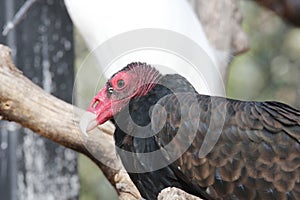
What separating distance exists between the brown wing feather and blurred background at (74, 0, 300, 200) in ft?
15.5

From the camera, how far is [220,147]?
84.2 inches

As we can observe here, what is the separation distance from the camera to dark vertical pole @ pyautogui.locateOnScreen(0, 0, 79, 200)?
3.20 meters

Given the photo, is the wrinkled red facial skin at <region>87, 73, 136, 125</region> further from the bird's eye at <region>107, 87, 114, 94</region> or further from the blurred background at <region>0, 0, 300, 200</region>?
the blurred background at <region>0, 0, 300, 200</region>

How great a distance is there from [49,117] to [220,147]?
2.21 ft

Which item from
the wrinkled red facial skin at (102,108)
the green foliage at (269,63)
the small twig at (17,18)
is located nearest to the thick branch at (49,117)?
the wrinkled red facial skin at (102,108)

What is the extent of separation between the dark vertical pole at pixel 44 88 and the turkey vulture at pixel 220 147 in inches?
40.0

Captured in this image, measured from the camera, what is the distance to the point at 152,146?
2230 millimetres

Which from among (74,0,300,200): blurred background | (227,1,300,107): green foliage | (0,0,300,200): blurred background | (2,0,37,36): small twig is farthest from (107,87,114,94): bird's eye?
(227,1,300,107): green foliage

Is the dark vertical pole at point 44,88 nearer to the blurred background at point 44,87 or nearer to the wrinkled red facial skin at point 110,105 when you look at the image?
the blurred background at point 44,87

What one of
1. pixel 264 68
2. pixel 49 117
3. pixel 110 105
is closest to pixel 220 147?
pixel 110 105

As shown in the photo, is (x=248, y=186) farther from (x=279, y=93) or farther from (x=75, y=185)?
(x=279, y=93)

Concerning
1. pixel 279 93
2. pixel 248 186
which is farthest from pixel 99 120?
pixel 279 93

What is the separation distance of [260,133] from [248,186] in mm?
157

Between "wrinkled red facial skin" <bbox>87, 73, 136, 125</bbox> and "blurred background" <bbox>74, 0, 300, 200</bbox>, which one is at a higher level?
"wrinkled red facial skin" <bbox>87, 73, 136, 125</bbox>
